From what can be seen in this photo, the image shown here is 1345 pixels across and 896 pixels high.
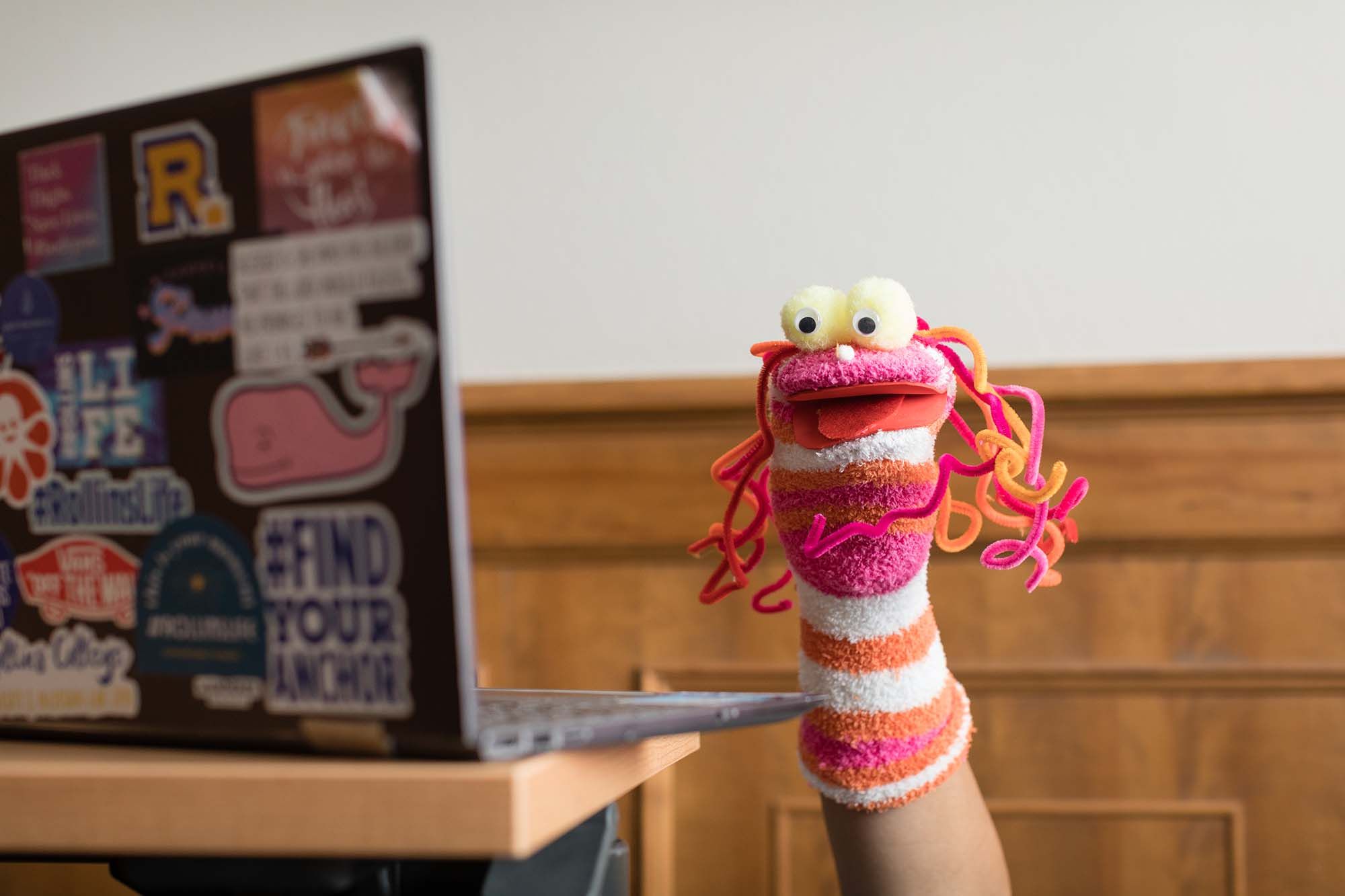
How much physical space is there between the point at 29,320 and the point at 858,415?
0.38m

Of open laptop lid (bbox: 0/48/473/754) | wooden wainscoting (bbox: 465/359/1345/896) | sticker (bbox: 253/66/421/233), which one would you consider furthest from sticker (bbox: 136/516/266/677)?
wooden wainscoting (bbox: 465/359/1345/896)

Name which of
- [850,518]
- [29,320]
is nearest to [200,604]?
[29,320]

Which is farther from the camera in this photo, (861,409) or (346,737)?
(861,409)

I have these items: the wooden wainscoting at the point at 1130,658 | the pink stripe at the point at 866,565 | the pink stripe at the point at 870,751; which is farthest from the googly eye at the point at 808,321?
the wooden wainscoting at the point at 1130,658

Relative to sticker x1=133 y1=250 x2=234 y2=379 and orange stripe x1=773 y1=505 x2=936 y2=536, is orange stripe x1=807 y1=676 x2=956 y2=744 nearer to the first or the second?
orange stripe x1=773 y1=505 x2=936 y2=536

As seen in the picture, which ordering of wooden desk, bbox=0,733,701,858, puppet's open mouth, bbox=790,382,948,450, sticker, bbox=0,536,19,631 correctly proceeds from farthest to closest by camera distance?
puppet's open mouth, bbox=790,382,948,450 < sticker, bbox=0,536,19,631 < wooden desk, bbox=0,733,701,858

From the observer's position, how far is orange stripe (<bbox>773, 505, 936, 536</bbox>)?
24.1 inches

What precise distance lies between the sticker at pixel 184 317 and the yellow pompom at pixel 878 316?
1.09ft

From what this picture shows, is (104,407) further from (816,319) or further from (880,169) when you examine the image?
(880,169)

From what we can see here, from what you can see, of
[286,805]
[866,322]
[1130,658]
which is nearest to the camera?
[286,805]

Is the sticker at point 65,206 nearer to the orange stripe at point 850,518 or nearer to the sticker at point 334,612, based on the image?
the sticker at point 334,612

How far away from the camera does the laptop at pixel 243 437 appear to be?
1.12 ft

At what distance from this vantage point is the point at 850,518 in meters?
0.62

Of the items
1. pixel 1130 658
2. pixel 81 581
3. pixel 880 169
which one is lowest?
pixel 1130 658
